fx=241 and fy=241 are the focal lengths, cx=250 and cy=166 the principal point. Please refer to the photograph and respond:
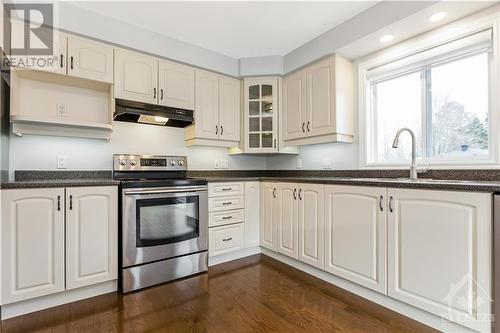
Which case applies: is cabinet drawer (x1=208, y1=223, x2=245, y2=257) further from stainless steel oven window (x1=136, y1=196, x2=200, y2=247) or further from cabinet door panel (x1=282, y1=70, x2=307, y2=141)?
cabinet door panel (x1=282, y1=70, x2=307, y2=141)

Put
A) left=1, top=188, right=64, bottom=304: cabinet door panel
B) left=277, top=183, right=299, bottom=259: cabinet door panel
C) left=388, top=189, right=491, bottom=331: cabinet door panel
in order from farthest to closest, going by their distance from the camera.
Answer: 1. left=277, top=183, right=299, bottom=259: cabinet door panel
2. left=1, top=188, right=64, bottom=304: cabinet door panel
3. left=388, top=189, right=491, bottom=331: cabinet door panel

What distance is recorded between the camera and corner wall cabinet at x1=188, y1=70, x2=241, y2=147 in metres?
2.83

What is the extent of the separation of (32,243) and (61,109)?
1.26 m

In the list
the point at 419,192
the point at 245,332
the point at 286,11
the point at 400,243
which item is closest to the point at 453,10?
the point at 286,11

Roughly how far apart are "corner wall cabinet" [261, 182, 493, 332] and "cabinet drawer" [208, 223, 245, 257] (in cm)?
69

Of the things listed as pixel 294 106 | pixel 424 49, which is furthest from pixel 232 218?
pixel 424 49

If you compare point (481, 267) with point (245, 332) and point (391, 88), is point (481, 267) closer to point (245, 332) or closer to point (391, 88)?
point (245, 332)

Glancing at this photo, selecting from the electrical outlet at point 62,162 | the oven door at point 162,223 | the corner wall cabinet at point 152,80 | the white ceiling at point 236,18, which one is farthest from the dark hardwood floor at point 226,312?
the white ceiling at point 236,18

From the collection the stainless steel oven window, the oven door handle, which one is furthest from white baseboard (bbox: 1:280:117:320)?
the oven door handle

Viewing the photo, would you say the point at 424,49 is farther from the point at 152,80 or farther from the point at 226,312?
the point at 226,312

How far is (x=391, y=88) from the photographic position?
2.41 meters

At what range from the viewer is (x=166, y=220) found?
222 cm

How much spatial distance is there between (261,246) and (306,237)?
2.55 feet

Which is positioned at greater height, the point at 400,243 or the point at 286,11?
the point at 286,11
